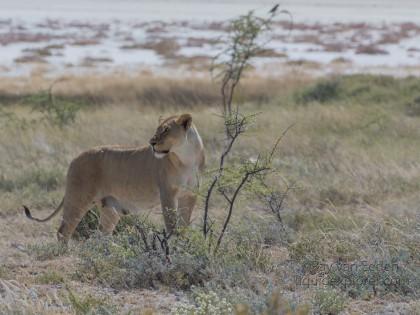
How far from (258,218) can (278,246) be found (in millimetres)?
1298

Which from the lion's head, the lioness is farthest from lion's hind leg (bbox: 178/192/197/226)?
the lion's head

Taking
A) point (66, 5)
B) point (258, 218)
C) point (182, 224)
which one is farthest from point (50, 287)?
point (66, 5)

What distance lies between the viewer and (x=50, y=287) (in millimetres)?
6297

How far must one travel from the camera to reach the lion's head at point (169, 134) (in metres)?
7.60

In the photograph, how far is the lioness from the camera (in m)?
7.65

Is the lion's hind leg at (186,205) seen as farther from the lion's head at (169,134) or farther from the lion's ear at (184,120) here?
the lion's ear at (184,120)

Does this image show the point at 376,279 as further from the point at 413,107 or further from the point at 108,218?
the point at 413,107

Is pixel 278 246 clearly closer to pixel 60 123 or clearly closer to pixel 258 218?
pixel 258 218

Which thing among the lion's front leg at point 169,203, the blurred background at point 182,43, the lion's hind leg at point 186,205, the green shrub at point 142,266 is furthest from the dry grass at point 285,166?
the blurred background at point 182,43

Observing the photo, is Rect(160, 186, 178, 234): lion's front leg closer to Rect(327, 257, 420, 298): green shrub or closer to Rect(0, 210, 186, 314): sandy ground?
Rect(0, 210, 186, 314): sandy ground

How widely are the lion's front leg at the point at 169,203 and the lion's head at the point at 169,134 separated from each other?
12.8 inches

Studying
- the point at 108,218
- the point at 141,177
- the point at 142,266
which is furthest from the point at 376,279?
the point at 108,218

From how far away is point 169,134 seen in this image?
7641mm

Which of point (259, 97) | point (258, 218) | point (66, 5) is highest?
point (258, 218)
